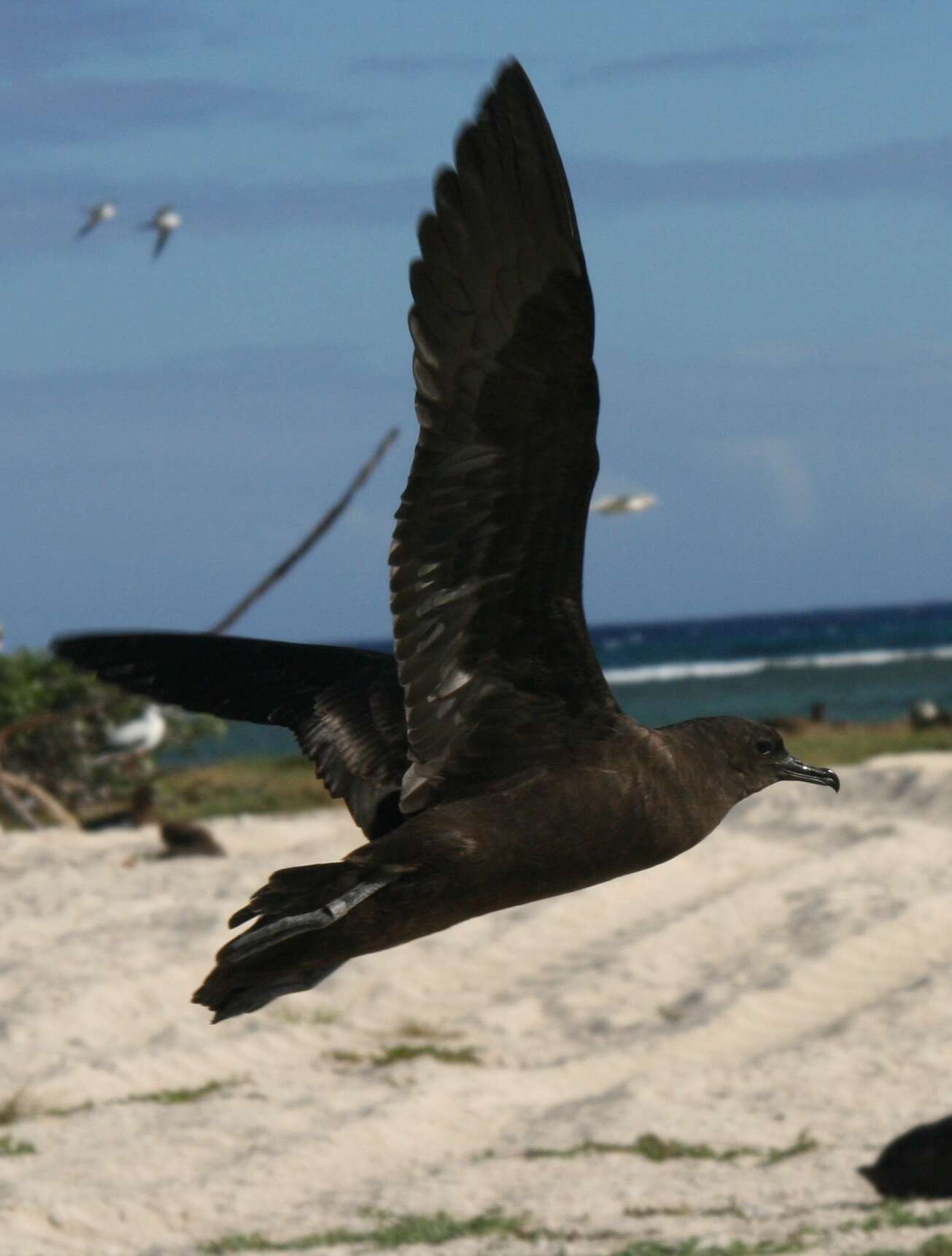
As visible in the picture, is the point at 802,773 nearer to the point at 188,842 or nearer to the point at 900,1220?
the point at 900,1220

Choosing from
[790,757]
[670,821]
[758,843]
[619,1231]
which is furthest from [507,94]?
[758,843]

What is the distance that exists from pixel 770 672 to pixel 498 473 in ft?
160

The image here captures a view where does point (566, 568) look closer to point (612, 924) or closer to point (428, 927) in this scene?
point (428, 927)

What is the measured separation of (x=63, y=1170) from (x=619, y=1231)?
1.94m

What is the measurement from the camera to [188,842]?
13.6 meters

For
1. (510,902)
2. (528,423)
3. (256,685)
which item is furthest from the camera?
(256,685)

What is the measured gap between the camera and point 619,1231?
7.12m

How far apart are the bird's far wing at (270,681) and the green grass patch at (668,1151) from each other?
337 centimetres

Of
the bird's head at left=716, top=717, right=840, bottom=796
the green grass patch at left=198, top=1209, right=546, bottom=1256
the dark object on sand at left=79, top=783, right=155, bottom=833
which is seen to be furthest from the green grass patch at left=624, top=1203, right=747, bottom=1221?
the dark object on sand at left=79, top=783, right=155, bottom=833

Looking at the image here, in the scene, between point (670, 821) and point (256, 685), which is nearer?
point (670, 821)

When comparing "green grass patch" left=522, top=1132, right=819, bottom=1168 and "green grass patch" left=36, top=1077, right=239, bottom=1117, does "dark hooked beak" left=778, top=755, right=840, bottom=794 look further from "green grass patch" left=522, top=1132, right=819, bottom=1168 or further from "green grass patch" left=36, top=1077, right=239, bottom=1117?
"green grass patch" left=36, top=1077, right=239, bottom=1117

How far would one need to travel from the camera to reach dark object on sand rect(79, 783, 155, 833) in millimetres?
15508

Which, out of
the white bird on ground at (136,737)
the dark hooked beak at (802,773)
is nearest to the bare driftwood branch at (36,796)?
the white bird on ground at (136,737)

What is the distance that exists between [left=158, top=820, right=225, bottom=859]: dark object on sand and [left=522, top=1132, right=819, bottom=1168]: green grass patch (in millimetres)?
5790
